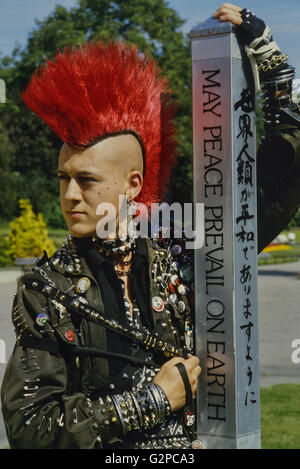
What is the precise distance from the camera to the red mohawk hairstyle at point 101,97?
260 cm

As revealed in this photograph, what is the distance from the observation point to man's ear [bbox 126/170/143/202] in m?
2.73

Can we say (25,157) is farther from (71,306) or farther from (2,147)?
(71,306)

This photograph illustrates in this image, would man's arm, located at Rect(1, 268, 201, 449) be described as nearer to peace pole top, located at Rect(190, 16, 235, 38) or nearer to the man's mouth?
the man's mouth

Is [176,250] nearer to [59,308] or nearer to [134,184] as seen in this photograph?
[134,184]

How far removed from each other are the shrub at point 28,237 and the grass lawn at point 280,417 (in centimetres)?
1087

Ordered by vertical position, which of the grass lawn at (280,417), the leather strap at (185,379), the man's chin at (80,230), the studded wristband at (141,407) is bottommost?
the grass lawn at (280,417)

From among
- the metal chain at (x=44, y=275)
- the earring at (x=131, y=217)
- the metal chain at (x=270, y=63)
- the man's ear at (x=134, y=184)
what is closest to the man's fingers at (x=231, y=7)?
the metal chain at (x=270, y=63)

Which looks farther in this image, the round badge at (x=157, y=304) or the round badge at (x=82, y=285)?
the round badge at (x=157, y=304)

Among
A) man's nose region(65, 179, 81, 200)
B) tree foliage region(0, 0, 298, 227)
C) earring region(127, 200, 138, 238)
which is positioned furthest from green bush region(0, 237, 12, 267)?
man's nose region(65, 179, 81, 200)

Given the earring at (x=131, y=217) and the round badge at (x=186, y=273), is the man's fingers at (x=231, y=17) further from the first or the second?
the round badge at (x=186, y=273)

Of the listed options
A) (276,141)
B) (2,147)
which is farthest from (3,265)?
(276,141)

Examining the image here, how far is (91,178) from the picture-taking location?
2.61 metres

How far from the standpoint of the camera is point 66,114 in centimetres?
261

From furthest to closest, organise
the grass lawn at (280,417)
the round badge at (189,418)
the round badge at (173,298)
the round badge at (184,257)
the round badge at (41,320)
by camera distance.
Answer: the grass lawn at (280,417) < the round badge at (184,257) < the round badge at (173,298) < the round badge at (189,418) < the round badge at (41,320)
